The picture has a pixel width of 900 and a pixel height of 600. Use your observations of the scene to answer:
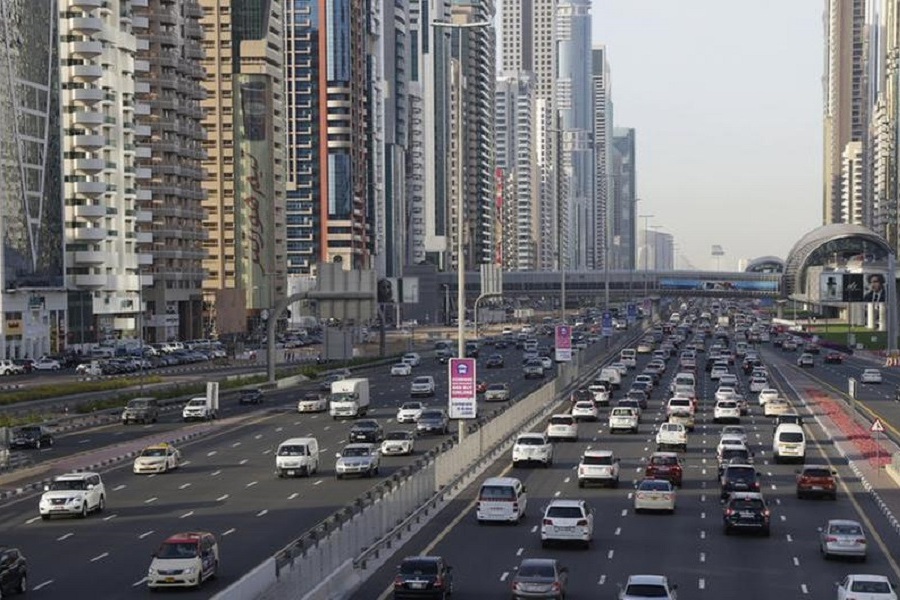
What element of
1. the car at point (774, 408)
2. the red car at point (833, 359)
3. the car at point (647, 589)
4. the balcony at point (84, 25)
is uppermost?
the balcony at point (84, 25)

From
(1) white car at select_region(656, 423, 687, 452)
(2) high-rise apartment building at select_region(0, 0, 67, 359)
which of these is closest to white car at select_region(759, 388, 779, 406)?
(1) white car at select_region(656, 423, 687, 452)

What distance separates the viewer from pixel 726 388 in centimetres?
8406

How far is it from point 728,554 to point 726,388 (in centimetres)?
4493

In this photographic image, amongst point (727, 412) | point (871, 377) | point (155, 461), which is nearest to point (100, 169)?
point (871, 377)

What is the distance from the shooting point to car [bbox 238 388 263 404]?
311 feet

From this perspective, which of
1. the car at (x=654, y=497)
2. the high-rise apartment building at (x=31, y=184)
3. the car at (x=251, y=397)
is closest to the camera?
the car at (x=654, y=497)

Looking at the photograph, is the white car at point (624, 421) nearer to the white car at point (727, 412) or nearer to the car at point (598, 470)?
the white car at point (727, 412)

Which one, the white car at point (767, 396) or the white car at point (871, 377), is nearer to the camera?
the white car at point (767, 396)

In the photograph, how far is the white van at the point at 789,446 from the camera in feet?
200

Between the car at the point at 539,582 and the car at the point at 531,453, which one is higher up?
the car at the point at 539,582

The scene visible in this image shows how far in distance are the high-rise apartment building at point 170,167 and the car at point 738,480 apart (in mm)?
123721

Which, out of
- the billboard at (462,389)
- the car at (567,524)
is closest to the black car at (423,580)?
the car at (567,524)

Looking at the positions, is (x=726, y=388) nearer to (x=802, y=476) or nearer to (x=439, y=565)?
(x=802, y=476)

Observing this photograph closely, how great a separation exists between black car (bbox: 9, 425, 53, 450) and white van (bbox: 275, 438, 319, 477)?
1569cm
